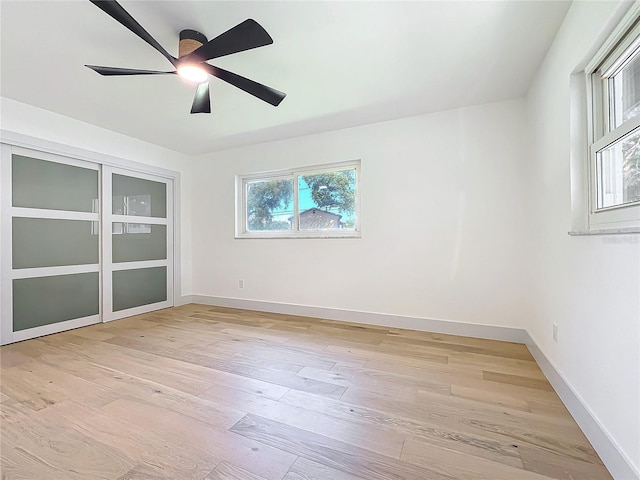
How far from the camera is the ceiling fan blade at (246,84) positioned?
6.30ft

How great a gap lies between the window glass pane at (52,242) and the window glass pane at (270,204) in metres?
2.00

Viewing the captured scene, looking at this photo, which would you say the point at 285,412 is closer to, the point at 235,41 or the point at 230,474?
the point at 230,474

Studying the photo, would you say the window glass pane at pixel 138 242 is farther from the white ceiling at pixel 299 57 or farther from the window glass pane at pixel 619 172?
the window glass pane at pixel 619 172

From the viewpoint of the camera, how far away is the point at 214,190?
4.54 meters

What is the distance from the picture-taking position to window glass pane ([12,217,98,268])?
9.55 ft

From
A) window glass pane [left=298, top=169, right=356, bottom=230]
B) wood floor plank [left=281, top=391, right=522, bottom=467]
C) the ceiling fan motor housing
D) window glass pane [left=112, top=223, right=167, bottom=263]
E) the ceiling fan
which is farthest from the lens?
window glass pane [left=112, top=223, right=167, bottom=263]

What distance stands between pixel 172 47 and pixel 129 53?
359 mm

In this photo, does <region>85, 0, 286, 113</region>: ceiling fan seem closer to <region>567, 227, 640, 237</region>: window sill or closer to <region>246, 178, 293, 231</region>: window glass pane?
<region>246, 178, 293, 231</region>: window glass pane

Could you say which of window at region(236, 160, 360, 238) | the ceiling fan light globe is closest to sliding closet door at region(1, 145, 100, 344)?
window at region(236, 160, 360, 238)

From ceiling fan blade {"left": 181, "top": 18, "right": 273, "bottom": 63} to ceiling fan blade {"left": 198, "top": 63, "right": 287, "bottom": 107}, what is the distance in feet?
0.41

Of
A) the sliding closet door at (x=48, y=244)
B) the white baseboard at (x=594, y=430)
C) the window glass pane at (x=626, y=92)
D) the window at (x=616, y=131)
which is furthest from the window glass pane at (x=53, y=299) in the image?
the window glass pane at (x=626, y=92)

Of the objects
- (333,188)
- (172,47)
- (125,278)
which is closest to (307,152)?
(333,188)

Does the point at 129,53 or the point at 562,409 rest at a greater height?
the point at 129,53

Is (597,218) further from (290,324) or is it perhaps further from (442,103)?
(290,324)
